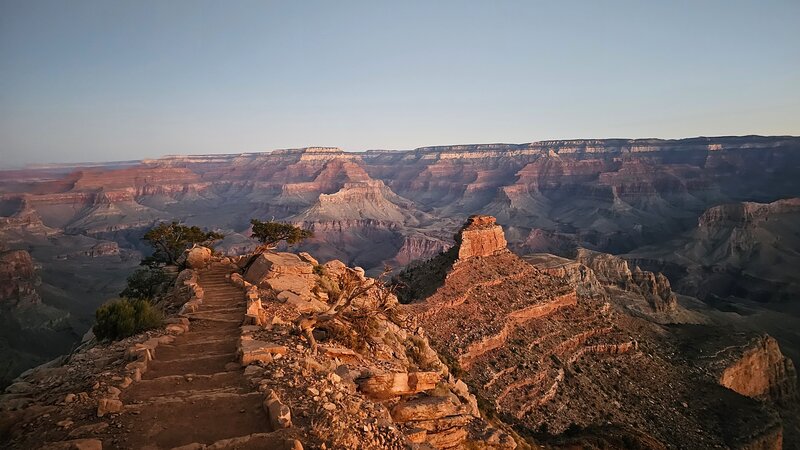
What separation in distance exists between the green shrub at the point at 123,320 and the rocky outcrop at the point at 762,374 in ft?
136

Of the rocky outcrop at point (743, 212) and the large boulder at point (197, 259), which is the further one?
the rocky outcrop at point (743, 212)

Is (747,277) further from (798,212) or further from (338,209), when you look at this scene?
(338,209)

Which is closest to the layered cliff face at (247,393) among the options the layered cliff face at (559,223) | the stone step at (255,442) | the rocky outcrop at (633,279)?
the stone step at (255,442)

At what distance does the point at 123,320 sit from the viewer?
1292 centimetres

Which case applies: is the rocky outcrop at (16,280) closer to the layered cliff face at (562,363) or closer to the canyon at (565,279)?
the canyon at (565,279)

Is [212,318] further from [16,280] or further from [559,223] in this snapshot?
[559,223]

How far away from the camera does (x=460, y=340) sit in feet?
94.5

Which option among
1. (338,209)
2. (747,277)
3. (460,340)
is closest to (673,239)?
(747,277)

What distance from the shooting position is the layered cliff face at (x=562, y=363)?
26.0m

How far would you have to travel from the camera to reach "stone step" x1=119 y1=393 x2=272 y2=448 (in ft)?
22.5

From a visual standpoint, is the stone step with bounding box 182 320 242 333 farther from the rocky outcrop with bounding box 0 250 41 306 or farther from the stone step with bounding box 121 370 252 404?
the rocky outcrop with bounding box 0 250 41 306

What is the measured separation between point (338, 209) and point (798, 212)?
475 feet

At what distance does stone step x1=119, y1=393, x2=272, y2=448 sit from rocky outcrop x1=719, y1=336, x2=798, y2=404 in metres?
40.8

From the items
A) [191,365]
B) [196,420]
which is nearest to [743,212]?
[191,365]
